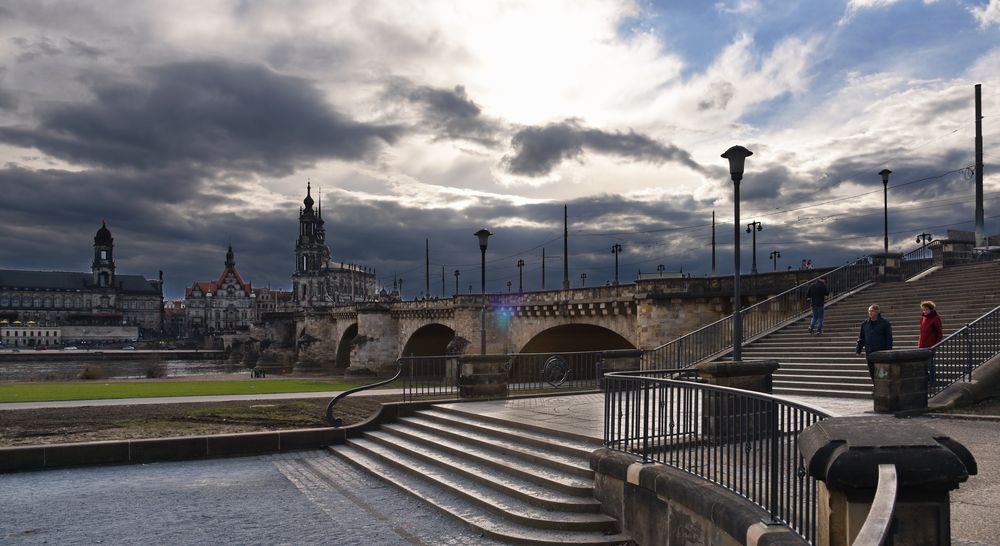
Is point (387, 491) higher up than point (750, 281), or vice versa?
point (750, 281)

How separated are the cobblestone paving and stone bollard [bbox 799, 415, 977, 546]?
528 centimetres

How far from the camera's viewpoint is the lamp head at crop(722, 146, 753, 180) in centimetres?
1395

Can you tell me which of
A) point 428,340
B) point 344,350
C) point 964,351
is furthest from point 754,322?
point 344,350

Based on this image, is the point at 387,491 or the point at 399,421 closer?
the point at 387,491

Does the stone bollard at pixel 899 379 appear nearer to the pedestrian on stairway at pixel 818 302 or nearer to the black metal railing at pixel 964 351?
the black metal railing at pixel 964 351

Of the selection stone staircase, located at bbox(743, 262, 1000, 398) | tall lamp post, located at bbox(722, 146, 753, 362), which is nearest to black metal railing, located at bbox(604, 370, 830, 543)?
tall lamp post, located at bbox(722, 146, 753, 362)

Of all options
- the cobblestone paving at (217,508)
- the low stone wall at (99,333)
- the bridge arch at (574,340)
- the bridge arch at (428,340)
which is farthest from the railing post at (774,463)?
the low stone wall at (99,333)

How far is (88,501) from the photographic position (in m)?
10.8

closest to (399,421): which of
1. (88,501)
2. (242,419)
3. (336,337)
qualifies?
(242,419)

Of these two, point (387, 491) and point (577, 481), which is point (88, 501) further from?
point (577, 481)

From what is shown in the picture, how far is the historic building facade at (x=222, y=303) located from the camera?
599 ft

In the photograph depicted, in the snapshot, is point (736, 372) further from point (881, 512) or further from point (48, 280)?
point (48, 280)

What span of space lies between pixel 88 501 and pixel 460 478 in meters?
5.90

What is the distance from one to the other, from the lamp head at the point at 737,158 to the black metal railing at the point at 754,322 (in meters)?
6.36
